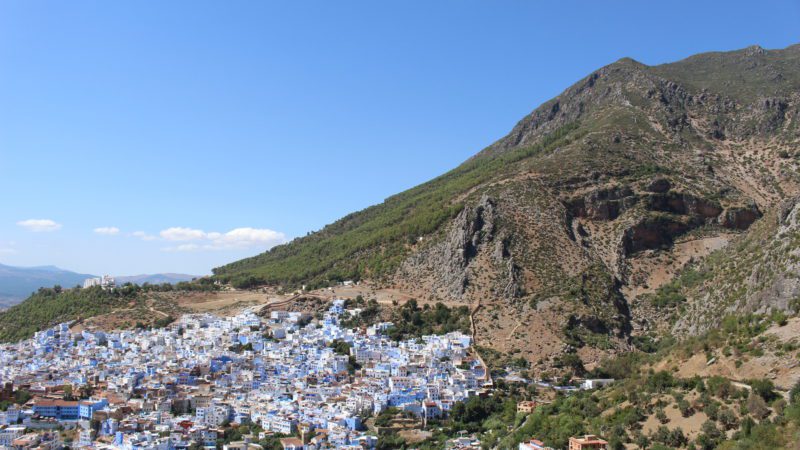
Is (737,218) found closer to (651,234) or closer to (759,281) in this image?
(651,234)

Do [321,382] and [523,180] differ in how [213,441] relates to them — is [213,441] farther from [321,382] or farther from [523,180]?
[523,180]

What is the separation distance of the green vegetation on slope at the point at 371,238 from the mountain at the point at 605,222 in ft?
0.91

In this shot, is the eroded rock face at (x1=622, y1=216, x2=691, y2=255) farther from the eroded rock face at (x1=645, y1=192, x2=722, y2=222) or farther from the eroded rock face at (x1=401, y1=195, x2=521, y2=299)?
the eroded rock face at (x1=401, y1=195, x2=521, y2=299)

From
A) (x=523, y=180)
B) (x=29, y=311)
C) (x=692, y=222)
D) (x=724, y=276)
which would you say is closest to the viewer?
(x=724, y=276)

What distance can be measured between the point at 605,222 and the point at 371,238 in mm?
25536

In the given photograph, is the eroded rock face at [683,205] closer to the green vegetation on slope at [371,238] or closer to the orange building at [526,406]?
the green vegetation on slope at [371,238]

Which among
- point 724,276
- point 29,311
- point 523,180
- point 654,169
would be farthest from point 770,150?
point 29,311

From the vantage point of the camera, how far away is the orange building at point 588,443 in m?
27.2

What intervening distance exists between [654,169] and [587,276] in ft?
63.1

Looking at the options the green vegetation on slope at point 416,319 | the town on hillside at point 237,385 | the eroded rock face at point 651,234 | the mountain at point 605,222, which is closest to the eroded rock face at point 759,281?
the mountain at point 605,222

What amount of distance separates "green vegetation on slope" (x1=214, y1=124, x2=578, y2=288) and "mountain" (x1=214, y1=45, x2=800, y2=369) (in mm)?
278

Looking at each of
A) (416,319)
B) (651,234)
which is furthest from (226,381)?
(651,234)

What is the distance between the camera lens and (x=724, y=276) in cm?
4622

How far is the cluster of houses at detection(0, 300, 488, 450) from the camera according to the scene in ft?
132
